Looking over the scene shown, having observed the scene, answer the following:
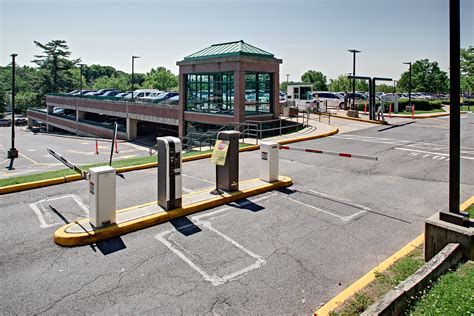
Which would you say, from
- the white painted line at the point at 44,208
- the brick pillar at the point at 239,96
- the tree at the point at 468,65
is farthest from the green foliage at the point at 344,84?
the white painted line at the point at 44,208

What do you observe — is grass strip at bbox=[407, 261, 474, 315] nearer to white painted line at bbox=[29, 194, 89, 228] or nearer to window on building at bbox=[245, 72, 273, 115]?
white painted line at bbox=[29, 194, 89, 228]

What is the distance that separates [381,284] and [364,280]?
26cm

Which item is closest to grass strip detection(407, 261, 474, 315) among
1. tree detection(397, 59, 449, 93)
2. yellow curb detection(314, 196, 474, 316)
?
yellow curb detection(314, 196, 474, 316)

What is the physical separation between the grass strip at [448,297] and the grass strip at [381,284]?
1.54 ft

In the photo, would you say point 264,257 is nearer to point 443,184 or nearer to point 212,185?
point 212,185

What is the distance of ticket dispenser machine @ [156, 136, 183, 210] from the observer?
805 centimetres

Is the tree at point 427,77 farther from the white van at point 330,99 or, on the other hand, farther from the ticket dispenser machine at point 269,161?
the ticket dispenser machine at point 269,161

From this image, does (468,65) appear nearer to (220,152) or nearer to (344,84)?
(344,84)

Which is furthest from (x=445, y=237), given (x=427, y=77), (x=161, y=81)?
(x=161, y=81)

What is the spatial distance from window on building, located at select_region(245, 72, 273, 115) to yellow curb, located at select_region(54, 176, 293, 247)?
15.4 meters

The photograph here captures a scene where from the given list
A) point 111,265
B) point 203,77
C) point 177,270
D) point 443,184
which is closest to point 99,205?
point 111,265

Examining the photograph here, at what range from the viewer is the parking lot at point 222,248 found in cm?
506

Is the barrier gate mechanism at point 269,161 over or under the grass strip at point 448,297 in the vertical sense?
over

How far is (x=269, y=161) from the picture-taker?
10.5m
